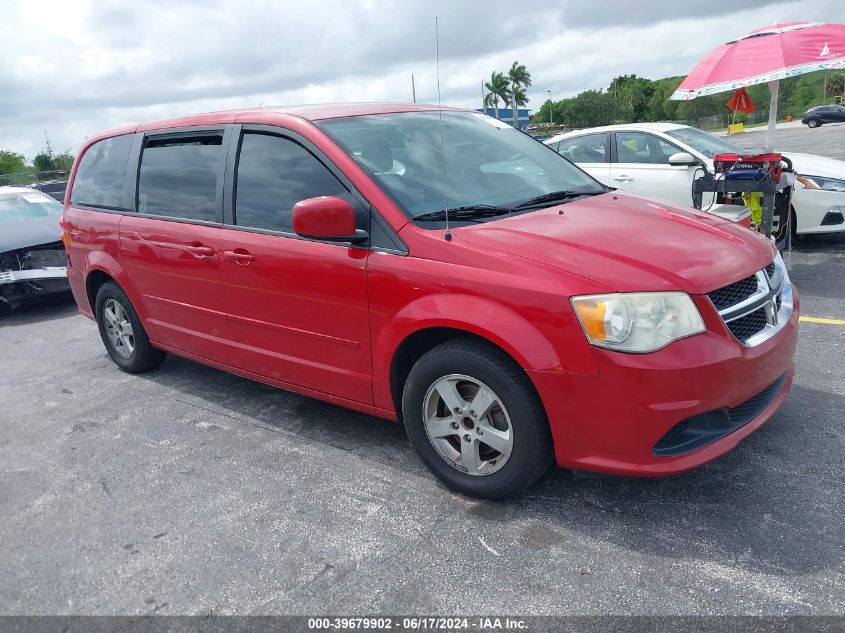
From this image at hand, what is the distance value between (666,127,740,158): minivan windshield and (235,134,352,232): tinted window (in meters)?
5.50

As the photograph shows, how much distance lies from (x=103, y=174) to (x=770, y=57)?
562 centimetres

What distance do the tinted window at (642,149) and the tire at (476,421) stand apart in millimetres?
5711

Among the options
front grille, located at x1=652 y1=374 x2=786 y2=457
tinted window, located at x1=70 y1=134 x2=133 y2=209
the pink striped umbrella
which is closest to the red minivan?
front grille, located at x1=652 y1=374 x2=786 y2=457

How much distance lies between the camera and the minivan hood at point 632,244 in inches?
111

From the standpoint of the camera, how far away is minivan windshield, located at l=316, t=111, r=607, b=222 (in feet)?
11.3

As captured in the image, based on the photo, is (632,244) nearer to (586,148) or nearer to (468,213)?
(468,213)

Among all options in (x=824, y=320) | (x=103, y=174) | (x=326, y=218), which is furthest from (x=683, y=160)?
(x=103, y=174)

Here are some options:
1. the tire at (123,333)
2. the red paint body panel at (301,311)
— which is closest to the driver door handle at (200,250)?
the red paint body panel at (301,311)

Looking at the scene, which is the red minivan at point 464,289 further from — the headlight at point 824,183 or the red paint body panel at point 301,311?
the headlight at point 824,183

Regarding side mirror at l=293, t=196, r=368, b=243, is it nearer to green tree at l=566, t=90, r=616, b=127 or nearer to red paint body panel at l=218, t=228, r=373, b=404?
red paint body panel at l=218, t=228, r=373, b=404

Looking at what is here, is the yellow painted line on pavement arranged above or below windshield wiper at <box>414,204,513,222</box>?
below

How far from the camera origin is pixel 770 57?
634 cm

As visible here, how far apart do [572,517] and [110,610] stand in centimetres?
185

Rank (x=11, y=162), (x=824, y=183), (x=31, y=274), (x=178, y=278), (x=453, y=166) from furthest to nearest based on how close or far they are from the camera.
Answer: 1. (x=11, y=162)
2. (x=31, y=274)
3. (x=824, y=183)
4. (x=178, y=278)
5. (x=453, y=166)
